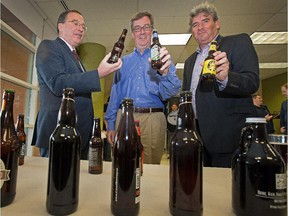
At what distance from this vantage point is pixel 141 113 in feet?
4.81

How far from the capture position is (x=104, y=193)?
572 mm

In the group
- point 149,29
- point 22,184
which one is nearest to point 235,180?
point 22,184

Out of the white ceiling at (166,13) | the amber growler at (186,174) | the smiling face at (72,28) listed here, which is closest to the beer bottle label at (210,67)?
the amber growler at (186,174)

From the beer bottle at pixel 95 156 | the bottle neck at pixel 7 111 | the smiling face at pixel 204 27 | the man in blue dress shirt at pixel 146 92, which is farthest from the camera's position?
the man in blue dress shirt at pixel 146 92

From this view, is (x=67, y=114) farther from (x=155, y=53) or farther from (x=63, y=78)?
(x=155, y=53)

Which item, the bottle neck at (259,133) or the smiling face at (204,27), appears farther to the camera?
the smiling face at (204,27)

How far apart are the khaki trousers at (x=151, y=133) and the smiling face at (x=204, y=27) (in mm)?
586

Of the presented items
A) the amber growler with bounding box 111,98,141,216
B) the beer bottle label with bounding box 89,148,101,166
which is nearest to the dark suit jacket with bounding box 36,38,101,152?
the beer bottle label with bounding box 89,148,101,166

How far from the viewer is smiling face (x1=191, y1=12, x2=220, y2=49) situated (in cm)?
134

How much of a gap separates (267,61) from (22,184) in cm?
619

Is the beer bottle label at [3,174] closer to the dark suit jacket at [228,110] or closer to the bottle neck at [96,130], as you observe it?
the bottle neck at [96,130]

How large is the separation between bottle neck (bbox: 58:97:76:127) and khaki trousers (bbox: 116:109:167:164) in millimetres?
959

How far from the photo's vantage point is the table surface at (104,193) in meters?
0.46

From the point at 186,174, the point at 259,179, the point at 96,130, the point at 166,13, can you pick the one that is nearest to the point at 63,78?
the point at 96,130
